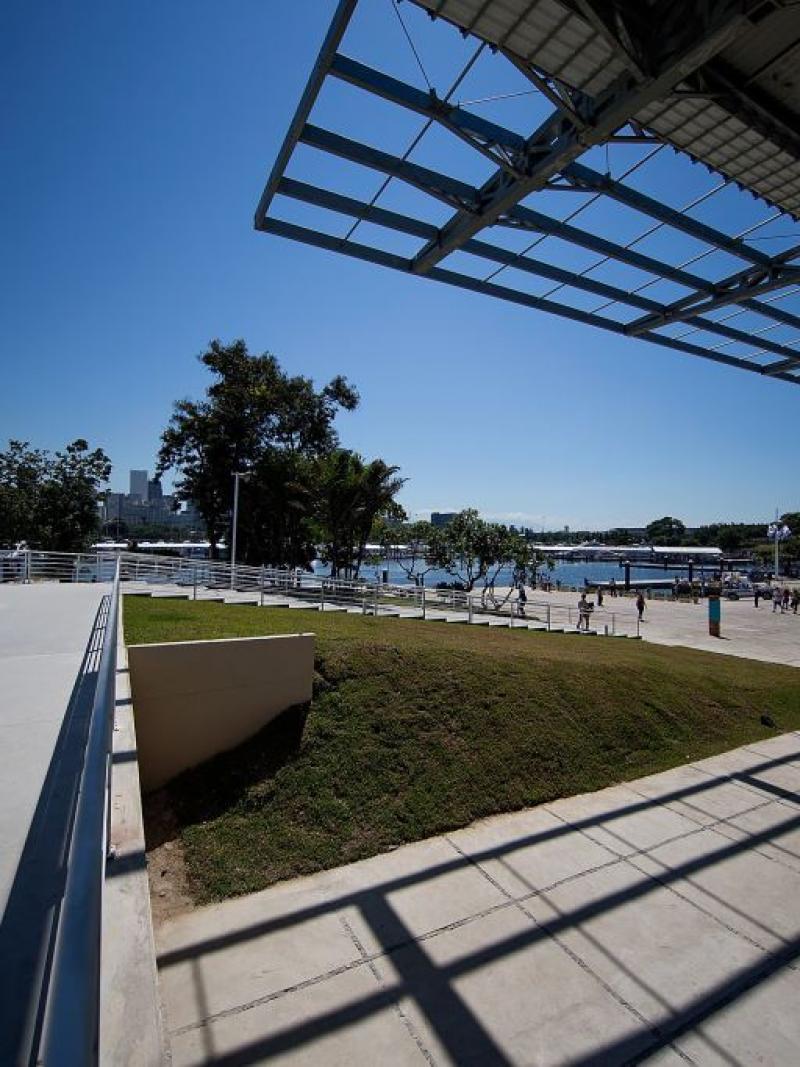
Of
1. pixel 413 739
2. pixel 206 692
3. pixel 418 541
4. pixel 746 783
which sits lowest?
pixel 746 783

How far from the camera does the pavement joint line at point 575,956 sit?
4633 mm

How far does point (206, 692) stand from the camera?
28.6 feet

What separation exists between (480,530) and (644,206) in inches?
1366

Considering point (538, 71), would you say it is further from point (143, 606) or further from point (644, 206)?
point (143, 606)

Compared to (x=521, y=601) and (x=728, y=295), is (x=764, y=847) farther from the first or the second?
(x=521, y=601)

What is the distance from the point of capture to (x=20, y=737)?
14.8 ft

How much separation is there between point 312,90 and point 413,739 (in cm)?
844

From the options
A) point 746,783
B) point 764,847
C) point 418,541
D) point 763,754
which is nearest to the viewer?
point 764,847

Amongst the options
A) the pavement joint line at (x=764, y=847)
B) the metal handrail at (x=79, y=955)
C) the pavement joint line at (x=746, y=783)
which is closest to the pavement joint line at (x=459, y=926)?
the pavement joint line at (x=764, y=847)

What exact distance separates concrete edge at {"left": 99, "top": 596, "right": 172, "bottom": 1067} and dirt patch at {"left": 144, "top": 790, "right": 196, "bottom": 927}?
7.20 feet

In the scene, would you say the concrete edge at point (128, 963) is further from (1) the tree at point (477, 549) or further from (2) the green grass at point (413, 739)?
(1) the tree at point (477, 549)

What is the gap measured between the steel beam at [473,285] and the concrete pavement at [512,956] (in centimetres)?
828

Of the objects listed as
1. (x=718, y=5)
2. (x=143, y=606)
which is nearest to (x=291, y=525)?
(x=143, y=606)

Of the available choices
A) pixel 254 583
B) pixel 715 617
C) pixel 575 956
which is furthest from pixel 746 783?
pixel 715 617
